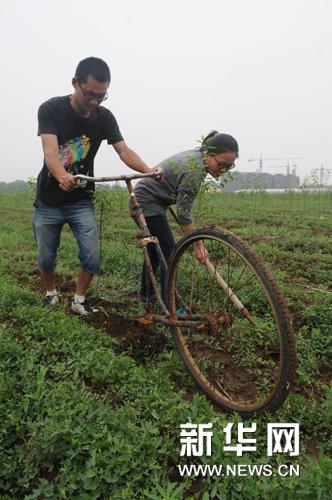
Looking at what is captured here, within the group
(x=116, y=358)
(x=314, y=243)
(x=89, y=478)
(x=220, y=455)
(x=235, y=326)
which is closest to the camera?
(x=89, y=478)

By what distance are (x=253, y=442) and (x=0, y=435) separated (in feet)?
4.13

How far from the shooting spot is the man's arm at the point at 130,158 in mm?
3564

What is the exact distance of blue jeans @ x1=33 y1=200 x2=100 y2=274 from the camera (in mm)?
3510

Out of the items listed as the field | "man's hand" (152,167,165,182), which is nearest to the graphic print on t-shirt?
the field

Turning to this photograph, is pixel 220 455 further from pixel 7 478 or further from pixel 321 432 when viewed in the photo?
pixel 7 478

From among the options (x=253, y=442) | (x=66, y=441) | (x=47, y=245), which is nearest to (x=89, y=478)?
(x=66, y=441)

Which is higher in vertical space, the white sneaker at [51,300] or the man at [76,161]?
the man at [76,161]

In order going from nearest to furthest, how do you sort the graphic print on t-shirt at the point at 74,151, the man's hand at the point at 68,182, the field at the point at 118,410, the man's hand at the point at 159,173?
the field at the point at 118,410, the man's hand at the point at 68,182, the man's hand at the point at 159,173, the graphic print on t-shirt at the point at 74,151

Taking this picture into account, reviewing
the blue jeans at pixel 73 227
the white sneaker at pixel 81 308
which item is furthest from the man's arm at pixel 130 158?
the white sneaker at pixel 81 308

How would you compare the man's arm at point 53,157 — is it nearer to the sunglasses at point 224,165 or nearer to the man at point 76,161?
the man at point 76,161

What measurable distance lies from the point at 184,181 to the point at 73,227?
3.76ft

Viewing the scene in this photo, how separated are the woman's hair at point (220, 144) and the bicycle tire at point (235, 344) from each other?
646mm

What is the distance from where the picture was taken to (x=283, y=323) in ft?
6.47

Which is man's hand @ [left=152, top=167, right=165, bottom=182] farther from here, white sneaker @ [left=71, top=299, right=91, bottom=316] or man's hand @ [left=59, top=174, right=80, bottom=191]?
white sneaker @ [left=71, top=299, right=91, bottom=316]
